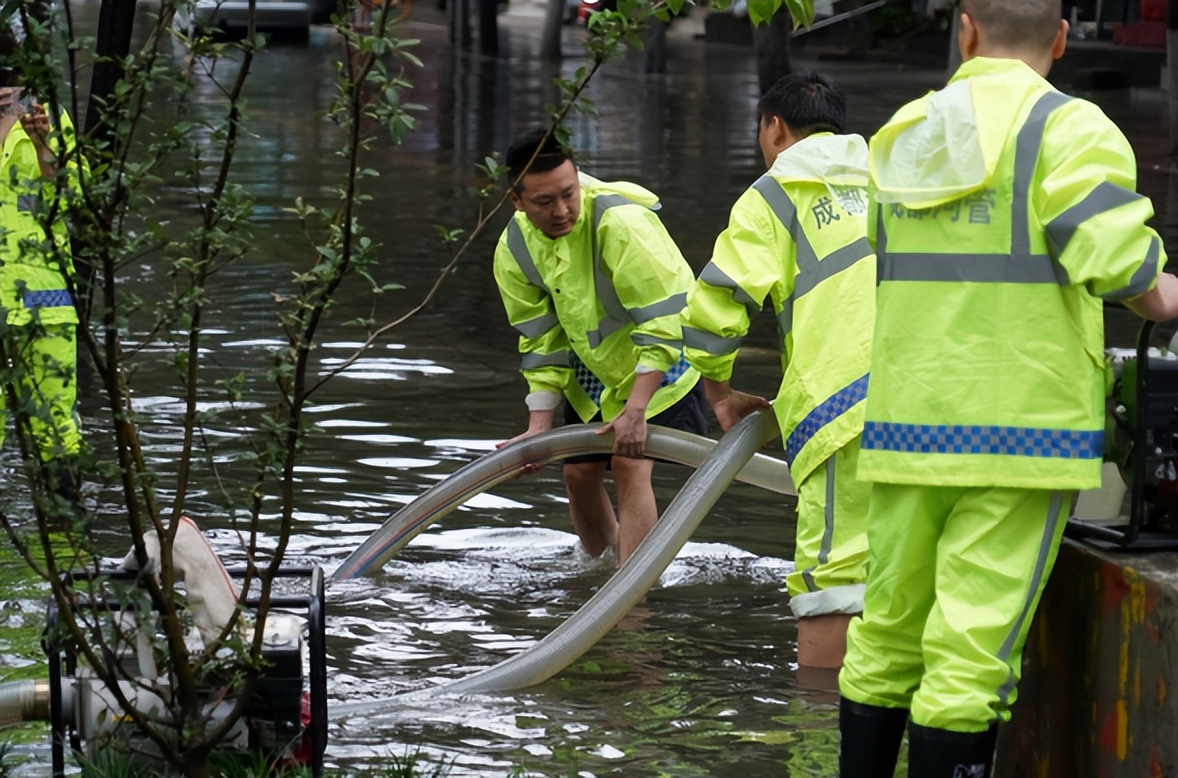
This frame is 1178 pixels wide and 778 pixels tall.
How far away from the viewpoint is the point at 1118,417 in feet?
12.4

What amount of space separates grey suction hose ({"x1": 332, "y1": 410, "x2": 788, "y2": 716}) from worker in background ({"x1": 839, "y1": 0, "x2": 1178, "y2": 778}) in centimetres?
139

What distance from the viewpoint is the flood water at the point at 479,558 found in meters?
4.96

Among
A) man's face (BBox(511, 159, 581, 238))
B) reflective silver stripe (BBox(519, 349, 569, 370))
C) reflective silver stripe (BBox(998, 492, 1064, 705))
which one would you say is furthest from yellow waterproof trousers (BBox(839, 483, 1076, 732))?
reflective silver stripe (BBox(519, 349, 569, 370))

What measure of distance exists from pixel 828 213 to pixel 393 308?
6932 mm

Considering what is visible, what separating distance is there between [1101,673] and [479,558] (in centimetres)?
350

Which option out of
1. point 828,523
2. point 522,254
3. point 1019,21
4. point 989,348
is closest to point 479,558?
point 522,254

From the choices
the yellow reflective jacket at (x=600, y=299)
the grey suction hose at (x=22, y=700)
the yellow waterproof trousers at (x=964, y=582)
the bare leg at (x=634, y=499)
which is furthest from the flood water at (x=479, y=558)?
the yellow waterproof trousers at (x=964, y=582)

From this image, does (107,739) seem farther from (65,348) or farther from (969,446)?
(65,348)

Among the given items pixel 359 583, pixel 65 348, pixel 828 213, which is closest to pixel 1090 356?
pixel 828 213

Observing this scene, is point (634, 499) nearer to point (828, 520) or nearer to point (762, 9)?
point (828, 520)

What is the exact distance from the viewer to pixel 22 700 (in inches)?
162

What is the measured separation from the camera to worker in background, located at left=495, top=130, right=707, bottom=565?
581 centimetres

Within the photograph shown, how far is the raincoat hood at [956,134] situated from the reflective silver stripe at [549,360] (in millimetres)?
2786

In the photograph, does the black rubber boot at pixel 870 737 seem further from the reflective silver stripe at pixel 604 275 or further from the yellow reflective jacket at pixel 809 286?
the reflective silver stripe at pixel 604 275
